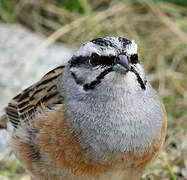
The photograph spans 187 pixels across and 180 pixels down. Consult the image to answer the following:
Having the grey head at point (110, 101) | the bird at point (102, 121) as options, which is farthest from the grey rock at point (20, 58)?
the grey head at point (110, 101)

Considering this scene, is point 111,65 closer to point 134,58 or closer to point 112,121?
point 134,58

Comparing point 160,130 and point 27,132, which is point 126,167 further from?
point 27,132

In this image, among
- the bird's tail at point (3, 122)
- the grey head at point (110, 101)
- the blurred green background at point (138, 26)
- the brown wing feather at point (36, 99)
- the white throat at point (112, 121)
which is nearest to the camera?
the grey head at point (110, 101)

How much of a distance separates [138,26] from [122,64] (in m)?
3.41

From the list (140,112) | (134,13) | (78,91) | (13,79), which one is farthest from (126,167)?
(134,13)

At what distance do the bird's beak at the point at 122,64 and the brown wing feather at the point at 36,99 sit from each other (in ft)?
2.05

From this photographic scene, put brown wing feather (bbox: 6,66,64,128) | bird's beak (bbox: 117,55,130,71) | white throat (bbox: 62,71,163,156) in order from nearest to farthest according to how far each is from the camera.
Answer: bird's beak (bbox: 117,55,130,71), white throat (bbox: 62,71,163,156), brown wing feather (bbox: 6,66,64,128)

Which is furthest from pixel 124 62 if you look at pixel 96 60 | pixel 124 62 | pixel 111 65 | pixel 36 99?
pixel 36 99

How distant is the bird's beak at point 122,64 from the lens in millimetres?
2895

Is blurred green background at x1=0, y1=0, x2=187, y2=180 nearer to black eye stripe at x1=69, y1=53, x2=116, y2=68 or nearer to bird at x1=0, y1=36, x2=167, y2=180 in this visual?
bird at x1=0, y1=36, x2=167, y2=180

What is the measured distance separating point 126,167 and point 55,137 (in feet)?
1.59

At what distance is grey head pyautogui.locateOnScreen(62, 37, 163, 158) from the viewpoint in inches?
118

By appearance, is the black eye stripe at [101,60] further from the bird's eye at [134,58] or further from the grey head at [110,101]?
the bird's eye at [134,58]

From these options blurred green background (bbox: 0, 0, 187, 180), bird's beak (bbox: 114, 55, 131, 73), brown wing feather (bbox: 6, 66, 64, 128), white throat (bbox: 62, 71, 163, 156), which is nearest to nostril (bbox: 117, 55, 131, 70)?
bird's beak (bbox: 114, 55, 131, 73)
